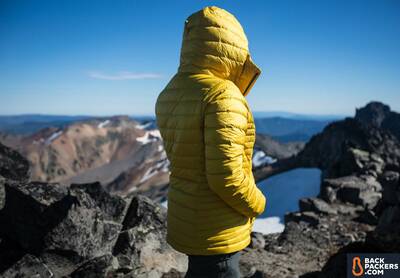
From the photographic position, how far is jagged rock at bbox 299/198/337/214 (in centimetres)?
1391

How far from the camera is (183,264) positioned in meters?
7.50

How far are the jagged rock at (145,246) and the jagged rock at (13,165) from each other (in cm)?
448

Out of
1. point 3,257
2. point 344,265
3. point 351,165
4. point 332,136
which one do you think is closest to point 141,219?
point 3,257

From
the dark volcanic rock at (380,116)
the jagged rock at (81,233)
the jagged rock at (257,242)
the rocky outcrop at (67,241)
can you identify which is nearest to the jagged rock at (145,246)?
the rocky outcrop at (67,241)

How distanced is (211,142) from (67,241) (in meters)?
4.71

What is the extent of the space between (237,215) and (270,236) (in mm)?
8125

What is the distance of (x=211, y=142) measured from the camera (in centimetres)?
355

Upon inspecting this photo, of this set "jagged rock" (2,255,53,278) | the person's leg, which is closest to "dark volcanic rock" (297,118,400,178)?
"jagged rock" (2,255,53,278)

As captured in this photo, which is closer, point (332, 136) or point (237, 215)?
point (237, 215)

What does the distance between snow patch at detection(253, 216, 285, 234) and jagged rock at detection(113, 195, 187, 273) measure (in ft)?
23.8

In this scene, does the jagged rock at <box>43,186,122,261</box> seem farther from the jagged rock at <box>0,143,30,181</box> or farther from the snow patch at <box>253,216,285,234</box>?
the snow patch at <box>253,216,285,234</box>

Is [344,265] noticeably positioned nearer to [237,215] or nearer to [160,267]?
[160,267]

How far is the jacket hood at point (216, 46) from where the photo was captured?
151 inches

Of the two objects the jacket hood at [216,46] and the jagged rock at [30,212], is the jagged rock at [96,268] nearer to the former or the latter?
the jagged rock at [30,212]
